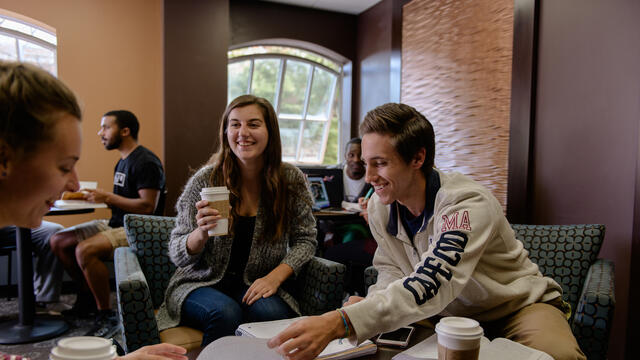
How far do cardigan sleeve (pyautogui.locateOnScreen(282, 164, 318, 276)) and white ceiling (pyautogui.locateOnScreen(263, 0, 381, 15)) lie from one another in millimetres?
4247

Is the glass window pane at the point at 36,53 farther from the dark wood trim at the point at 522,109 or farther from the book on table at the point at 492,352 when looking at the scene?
the book on table at the point at 492,352

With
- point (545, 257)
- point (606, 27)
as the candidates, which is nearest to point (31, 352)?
point (545, 257)

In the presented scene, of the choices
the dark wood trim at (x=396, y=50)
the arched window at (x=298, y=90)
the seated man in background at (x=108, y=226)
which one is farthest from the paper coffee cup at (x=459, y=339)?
the arched window at (x=298, y=90)

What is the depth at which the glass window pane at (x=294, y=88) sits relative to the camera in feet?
22.0

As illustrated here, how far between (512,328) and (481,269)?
0.21 m

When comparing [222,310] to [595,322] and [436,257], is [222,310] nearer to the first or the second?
[436,257]

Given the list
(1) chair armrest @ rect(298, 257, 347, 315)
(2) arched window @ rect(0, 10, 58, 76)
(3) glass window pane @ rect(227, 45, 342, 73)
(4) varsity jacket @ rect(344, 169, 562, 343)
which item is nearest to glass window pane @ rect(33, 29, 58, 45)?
(2) arched window @ rect(0, 10, 58, 76)

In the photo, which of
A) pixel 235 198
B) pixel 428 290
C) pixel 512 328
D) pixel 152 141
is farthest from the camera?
pixel 152 141

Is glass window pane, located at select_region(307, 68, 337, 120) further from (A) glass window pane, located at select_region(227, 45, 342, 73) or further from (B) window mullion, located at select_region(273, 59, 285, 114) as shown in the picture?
(B) window mullion, located at select_region(273, 59, 285, 114)

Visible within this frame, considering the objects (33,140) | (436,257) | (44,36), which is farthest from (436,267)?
(44,36)

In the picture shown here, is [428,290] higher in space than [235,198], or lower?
lower

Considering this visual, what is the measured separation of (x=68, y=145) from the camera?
83 centimetres

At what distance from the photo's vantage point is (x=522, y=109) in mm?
3354

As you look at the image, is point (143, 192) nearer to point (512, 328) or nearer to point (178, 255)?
point (178, 255)
